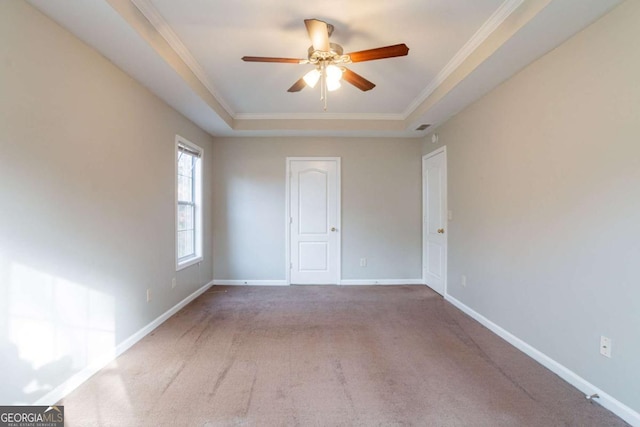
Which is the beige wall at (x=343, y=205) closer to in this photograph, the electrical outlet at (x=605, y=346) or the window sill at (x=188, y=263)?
the window sill at (x=188, y=263)

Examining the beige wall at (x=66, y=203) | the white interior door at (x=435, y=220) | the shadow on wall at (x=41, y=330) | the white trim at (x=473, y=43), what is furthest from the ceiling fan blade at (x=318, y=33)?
the white interior door at (x=435, y=220)

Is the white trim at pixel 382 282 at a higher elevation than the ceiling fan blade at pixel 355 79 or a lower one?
lower

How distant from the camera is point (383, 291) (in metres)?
4.45

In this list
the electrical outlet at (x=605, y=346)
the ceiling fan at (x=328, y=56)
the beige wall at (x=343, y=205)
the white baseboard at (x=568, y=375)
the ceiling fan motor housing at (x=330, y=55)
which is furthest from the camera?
the beige wall at (x=343, y=205)

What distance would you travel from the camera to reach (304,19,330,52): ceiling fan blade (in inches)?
75.1

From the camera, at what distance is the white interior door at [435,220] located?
4133 mm

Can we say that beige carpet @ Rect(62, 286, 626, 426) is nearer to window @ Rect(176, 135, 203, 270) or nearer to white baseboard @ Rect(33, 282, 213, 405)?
white baseboard @ Rect(33, 282, 213, 405)

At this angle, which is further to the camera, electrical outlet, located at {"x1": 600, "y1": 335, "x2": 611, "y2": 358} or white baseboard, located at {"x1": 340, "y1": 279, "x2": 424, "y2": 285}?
Answer: white baseboard, located at {"x1": 340, "y1": 279, "x2": 424, "y2": 285}

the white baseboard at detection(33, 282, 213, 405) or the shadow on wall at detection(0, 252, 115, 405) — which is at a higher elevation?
the shadow on wall at detection(0, 252, 115, 405)

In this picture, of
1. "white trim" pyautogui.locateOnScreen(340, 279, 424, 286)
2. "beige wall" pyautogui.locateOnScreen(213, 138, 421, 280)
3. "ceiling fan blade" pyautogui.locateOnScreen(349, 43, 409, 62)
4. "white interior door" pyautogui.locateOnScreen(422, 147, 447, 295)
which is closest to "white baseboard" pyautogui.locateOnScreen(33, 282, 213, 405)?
"beige wall" pyautogui.locateOnScreen(213, 138, 421, 280)

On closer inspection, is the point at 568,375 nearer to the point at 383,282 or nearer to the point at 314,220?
the point at 383,282

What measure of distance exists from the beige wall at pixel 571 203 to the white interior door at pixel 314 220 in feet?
7.11

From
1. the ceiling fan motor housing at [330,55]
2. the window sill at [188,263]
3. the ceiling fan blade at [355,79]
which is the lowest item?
the window sill at [188,263]

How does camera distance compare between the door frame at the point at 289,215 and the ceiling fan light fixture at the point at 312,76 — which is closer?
the ceiling fan light fixture at the point at 312,76
